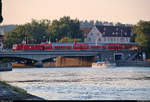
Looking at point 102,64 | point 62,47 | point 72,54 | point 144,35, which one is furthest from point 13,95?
point 144,35

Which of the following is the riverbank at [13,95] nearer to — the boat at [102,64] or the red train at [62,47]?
Answer: the boat at [102,64]

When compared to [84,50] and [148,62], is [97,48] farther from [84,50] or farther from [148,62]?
[148,62]

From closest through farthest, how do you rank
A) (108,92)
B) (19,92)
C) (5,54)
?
(19,92) → (108,92) → (5,54)

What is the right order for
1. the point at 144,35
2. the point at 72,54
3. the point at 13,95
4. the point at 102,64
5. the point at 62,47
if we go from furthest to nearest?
the point at 144,35, the point at 62,47, the point at 72,54, the point at 102,64, the point at 13,95

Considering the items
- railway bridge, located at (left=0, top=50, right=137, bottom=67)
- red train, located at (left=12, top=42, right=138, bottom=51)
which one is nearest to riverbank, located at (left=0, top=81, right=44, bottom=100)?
railway bridge, located at (left=0, top=50, right=137, bottom=67)

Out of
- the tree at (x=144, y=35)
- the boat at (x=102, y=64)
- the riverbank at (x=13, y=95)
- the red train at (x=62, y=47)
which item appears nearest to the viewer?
the riverbank at (x=13, y=95)

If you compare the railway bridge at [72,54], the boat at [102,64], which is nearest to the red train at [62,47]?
the railway bridge at [72,54]

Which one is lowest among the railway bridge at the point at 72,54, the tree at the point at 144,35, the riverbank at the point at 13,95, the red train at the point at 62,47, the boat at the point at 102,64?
the boat at the point at 102,64

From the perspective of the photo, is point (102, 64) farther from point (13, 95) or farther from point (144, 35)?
point (13, 95)

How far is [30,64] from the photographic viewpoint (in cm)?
16325

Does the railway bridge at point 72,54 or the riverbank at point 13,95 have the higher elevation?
the railway bridge at point 72,54

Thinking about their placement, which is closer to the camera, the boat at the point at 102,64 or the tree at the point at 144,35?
the boat at the point at 102,64

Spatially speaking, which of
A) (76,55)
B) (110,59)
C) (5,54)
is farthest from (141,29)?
(5,54)

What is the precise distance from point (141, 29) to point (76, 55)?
115ft
